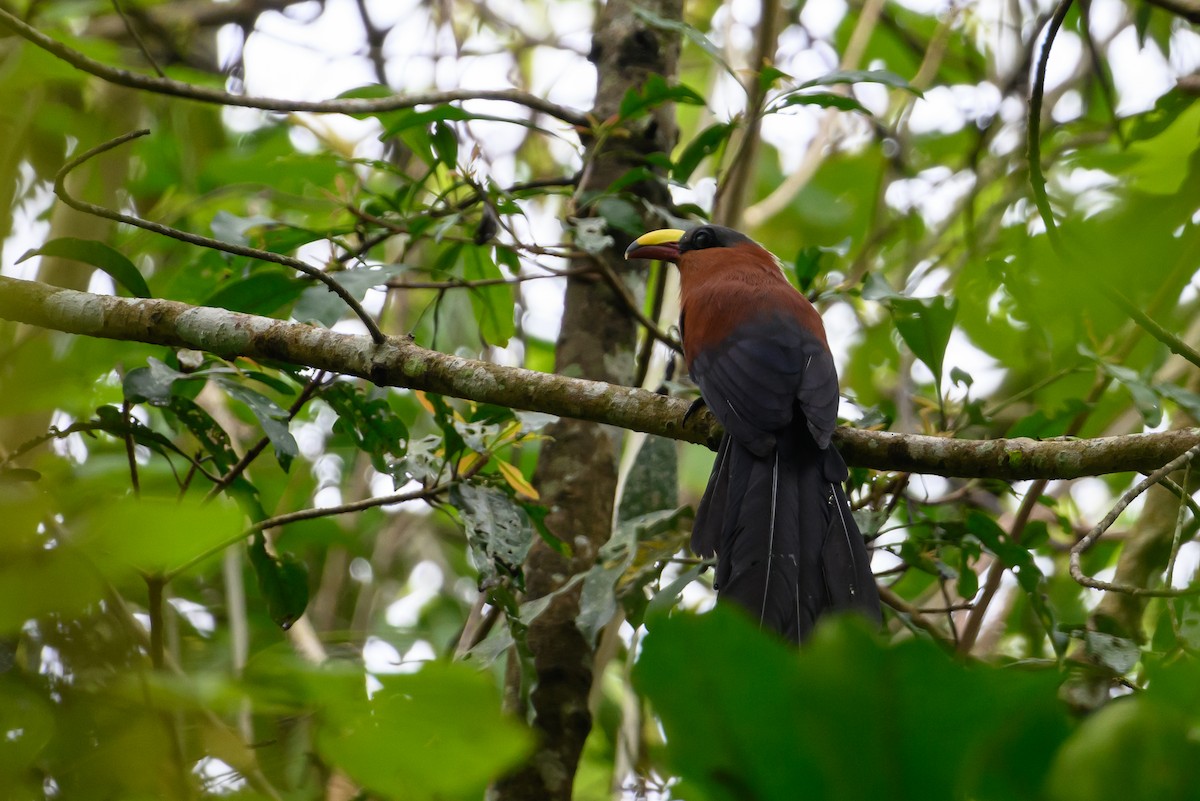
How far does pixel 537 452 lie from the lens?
393cm

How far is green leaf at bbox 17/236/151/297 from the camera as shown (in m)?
2.41

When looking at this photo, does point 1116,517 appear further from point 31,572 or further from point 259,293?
point 259,293

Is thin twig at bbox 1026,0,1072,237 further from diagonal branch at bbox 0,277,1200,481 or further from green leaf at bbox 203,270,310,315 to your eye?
green leaf at bbox 203,270,310,315

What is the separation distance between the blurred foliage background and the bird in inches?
5.7

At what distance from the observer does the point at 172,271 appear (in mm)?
3889

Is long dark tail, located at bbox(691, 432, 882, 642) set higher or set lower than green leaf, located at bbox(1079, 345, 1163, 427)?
lower

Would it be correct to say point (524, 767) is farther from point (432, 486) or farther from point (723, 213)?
point (723, 213)

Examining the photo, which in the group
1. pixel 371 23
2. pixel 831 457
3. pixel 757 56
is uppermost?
pixel 371 23

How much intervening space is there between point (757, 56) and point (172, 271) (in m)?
2.40

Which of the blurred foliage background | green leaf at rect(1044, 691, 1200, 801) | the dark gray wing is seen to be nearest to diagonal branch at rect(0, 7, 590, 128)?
the blurred foliage background

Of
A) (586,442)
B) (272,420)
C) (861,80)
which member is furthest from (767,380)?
(272,420)

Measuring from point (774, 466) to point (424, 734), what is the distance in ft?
6.57

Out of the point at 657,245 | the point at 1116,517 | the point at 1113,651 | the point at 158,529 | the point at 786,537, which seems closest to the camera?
the point at 158,529

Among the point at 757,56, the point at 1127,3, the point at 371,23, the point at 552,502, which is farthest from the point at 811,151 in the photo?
the point at 552,502
